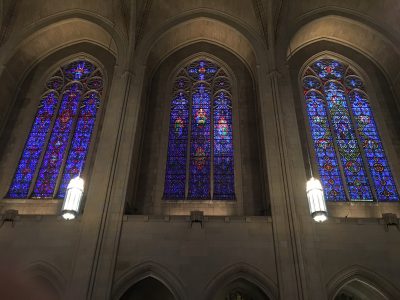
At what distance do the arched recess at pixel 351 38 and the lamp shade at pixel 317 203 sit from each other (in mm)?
7403

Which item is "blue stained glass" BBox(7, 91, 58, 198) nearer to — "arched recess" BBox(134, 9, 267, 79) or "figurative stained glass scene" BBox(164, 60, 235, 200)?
"arched recess" BBox(134, 9, 267, 79)

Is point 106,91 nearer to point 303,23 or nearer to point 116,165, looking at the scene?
point 116,165

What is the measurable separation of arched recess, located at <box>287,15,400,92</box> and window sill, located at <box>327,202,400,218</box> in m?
5.43

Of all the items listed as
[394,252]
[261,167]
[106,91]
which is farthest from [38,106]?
[394,252]

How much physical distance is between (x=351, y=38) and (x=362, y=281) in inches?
394

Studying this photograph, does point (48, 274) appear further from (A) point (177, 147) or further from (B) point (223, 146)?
(B) point (223, 146)

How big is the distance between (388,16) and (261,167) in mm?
7847

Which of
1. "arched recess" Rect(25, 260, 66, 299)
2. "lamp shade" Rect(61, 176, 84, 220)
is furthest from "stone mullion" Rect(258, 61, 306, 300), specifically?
"arched recess" Rect(25, 260, 66, 299)

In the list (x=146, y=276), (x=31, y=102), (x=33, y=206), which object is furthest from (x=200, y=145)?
(x=31, y=102)

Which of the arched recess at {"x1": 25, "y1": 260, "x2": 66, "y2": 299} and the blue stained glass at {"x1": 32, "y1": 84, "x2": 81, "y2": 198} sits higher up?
the blue stained glass at {"x1": 32, "y1": 84, "x2": 81, "y2": 198}

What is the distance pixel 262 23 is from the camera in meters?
15.0

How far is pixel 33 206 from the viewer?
39.6ft

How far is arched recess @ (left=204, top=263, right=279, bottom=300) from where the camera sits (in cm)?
959

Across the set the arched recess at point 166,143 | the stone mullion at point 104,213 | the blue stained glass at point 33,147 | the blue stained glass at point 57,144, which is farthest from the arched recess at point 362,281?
the blue stained glass at point 33,147
